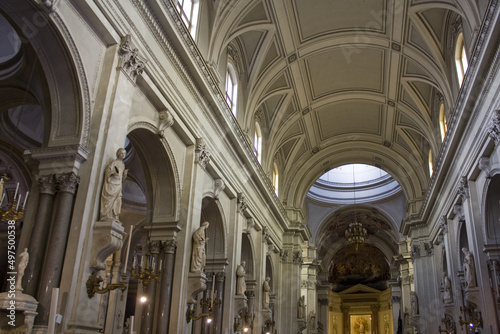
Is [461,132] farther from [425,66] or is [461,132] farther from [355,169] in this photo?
[355,169]

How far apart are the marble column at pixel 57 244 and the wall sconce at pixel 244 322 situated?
27.0 ft

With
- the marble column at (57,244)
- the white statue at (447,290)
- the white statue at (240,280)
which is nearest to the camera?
the marble column at (57,244)

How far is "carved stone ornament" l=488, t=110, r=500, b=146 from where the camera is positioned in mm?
9648

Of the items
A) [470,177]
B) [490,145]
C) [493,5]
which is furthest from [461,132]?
[493,5]

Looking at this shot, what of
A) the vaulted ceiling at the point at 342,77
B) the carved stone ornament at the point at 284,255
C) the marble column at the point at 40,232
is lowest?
the marble column at the point at 40,232

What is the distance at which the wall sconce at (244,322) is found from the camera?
45.9 ft

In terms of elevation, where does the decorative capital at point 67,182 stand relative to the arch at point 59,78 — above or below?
below

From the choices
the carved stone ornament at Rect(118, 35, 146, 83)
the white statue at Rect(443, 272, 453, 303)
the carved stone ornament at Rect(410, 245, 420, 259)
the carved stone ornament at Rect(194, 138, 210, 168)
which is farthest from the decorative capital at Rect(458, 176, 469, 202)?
the carved stone ornament at Rect(118, 35, 146, 83)

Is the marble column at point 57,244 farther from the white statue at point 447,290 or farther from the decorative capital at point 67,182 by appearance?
the white statue at point 447,290

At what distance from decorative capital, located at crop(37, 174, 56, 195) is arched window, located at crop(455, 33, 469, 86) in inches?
425

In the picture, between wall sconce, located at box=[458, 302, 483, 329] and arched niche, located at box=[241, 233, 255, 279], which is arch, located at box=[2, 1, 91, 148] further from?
wall sconce, located at box=[458, 302, 483, 329]

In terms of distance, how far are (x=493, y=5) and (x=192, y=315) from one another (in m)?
8.68

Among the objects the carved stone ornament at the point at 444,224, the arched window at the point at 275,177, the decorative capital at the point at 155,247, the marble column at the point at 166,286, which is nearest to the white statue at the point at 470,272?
the carved stone ornament at the point at 444,224

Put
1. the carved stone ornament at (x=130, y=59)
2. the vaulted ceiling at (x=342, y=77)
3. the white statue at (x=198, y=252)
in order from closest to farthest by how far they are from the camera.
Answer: the carved stone ornament at (x=130, y=59) < the white statue at (x=198, y=252) < the vaulted ceiling at (x=342, y=77)
